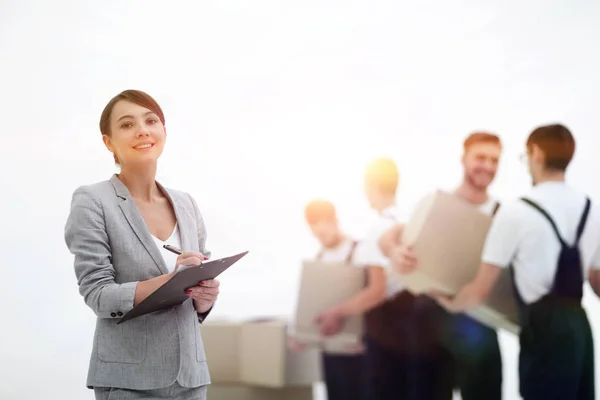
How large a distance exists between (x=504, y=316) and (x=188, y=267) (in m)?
1.52

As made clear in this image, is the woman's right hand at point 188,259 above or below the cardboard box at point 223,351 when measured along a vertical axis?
above

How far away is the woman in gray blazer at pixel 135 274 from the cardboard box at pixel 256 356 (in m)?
1.29

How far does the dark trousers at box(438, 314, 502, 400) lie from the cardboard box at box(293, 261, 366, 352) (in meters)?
0.33

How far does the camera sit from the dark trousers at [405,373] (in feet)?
7.69

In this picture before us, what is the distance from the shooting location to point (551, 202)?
7.17 ft

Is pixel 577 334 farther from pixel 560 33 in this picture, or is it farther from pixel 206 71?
pixel 206 71

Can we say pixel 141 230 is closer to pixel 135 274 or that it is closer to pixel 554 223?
pixel 135 274

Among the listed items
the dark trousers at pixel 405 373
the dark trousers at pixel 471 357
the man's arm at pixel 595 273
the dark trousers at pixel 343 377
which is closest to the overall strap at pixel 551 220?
the man's arm at pixel 595 273

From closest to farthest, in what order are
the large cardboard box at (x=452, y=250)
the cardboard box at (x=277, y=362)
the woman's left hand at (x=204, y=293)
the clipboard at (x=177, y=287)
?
the clipboard at (x=177, y=287) < the woman's left hand at (x=204, y=293) < the large cardboard box at (x=452, y=250) < the cardboard box at (x=277, y=362)

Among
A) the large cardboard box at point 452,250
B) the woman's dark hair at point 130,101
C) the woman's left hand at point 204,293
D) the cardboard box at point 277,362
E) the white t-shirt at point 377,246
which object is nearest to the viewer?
the woman's left hand at point 204,293

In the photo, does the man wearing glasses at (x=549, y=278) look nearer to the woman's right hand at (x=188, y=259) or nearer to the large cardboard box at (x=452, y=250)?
the large cardboard box at (x=452, y=250)

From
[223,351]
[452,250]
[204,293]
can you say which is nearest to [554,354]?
[452,250]

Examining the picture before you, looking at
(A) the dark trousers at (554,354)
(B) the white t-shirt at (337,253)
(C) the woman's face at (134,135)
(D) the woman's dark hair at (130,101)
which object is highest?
(D) the woman's dark hair at (130,101)

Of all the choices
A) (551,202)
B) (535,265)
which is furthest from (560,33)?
(535,265)
